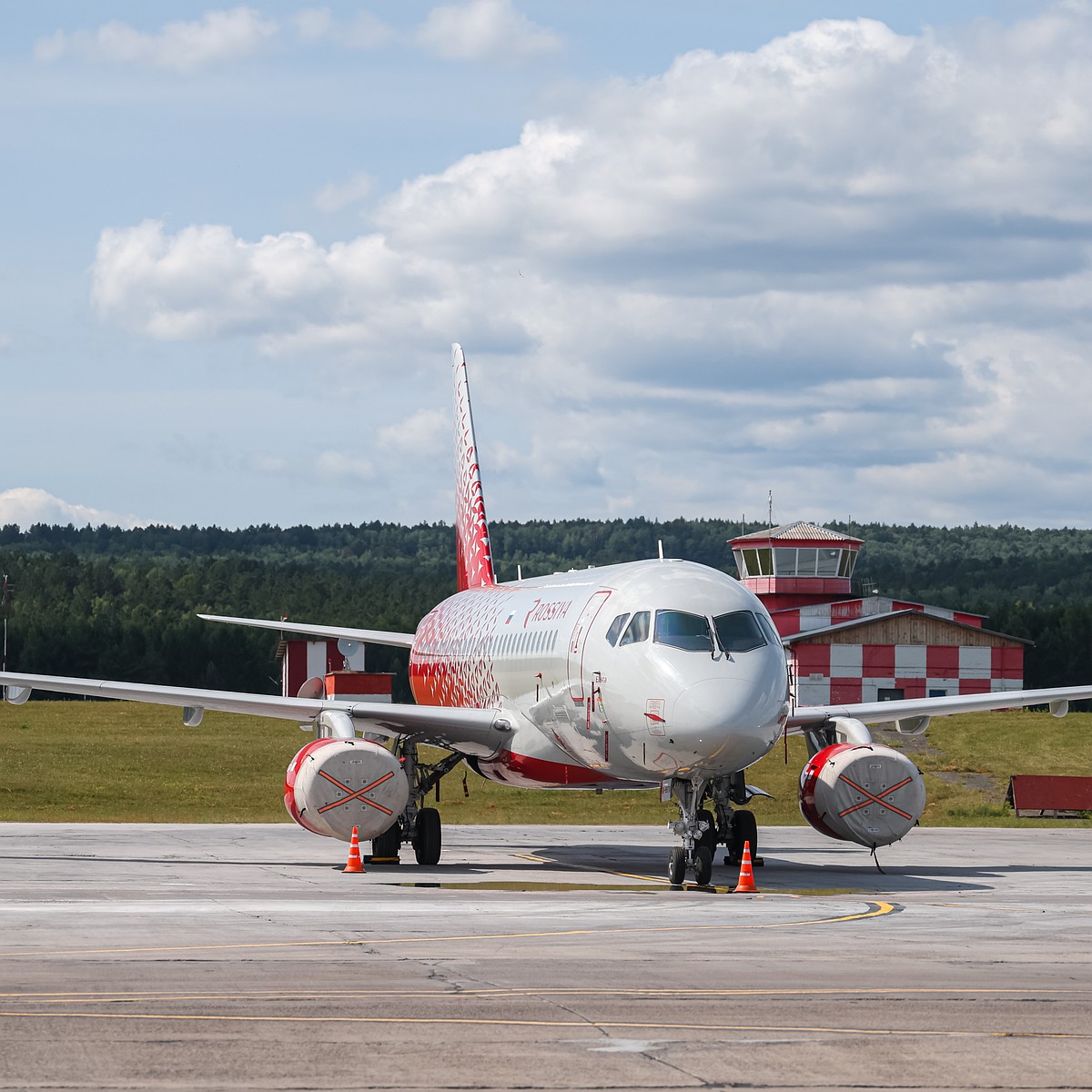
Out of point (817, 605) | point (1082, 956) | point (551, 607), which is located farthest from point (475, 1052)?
point (817, 605)

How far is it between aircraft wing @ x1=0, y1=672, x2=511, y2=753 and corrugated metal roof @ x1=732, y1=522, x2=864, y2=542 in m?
66.0

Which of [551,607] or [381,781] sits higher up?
[551,607]

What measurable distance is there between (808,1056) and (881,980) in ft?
13.5

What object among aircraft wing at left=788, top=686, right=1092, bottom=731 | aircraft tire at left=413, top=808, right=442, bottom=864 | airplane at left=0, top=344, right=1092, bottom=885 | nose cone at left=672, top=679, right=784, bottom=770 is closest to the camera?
nose cone at left=672, top=679, right=784, bottom=770

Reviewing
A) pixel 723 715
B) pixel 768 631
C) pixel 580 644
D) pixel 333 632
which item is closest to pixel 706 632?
pixel 768 631

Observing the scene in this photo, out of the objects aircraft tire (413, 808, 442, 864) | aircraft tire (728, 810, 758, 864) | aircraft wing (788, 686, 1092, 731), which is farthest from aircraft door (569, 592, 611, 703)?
aircraft wing (788, 686, 1092, 731)

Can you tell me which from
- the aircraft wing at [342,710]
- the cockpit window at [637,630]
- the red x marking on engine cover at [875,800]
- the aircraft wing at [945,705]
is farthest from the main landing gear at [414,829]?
the red x marking on engine cover at [875,800]

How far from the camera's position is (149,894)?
2372 cm

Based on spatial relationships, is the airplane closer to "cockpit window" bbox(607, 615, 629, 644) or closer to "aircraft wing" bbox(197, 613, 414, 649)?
"cockpit window" bbox(607, 615, 629, 644)

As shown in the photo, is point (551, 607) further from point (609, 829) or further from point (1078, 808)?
point (1078, 808)

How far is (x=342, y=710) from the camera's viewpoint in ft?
97.5

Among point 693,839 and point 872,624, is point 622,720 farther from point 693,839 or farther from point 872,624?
point 872,624

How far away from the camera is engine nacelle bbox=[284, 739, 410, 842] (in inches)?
1061

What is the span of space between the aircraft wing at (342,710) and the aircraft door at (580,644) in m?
3.27
